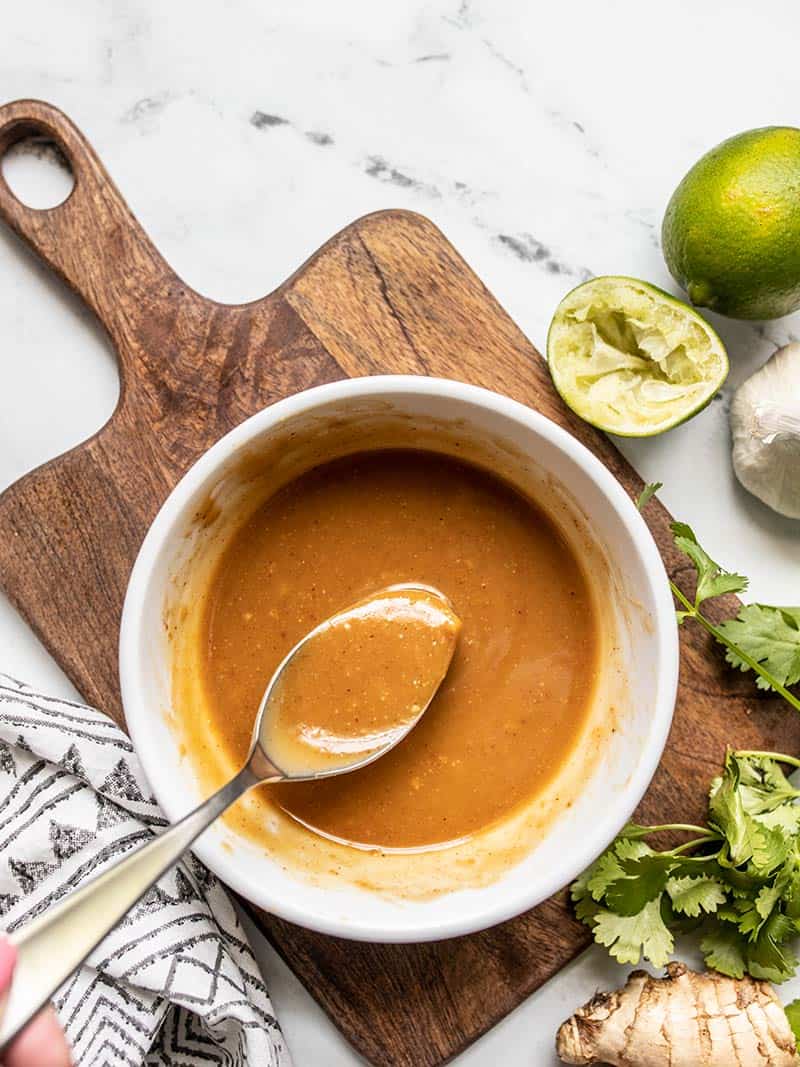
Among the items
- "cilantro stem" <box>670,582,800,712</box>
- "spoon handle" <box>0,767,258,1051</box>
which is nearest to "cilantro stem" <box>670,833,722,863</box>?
"cilantro stem" <box>670,582,800,712</box>

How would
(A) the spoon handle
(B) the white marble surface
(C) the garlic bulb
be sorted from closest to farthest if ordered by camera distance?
(A) the spoon handle, (C) the garlic bulb, (B) the white marble surface

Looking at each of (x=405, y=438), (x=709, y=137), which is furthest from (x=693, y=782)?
(x=709, y=137)

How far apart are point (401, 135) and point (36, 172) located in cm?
63

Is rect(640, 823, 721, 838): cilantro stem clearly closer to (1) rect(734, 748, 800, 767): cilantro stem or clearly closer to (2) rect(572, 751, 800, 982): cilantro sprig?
(2) rect(572, 751, 800, 982): cilantro sprig

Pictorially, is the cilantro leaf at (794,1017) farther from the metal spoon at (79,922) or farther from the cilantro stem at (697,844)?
the metal spoon at (79,922)

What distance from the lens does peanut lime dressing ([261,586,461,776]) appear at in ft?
5.59

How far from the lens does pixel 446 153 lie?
194cm

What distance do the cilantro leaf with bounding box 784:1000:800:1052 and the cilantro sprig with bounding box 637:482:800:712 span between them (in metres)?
0.49

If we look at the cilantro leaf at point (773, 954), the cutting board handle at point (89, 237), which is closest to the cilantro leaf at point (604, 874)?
the cilantro leaf at point (773, 954)

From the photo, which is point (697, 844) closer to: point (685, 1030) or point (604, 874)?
point (604, 874)

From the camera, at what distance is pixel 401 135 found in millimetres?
1944

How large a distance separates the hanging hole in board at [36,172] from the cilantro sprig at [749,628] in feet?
3.66

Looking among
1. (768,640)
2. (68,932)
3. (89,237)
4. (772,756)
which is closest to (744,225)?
(768,640)

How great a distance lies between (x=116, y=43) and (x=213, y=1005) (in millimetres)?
1630
